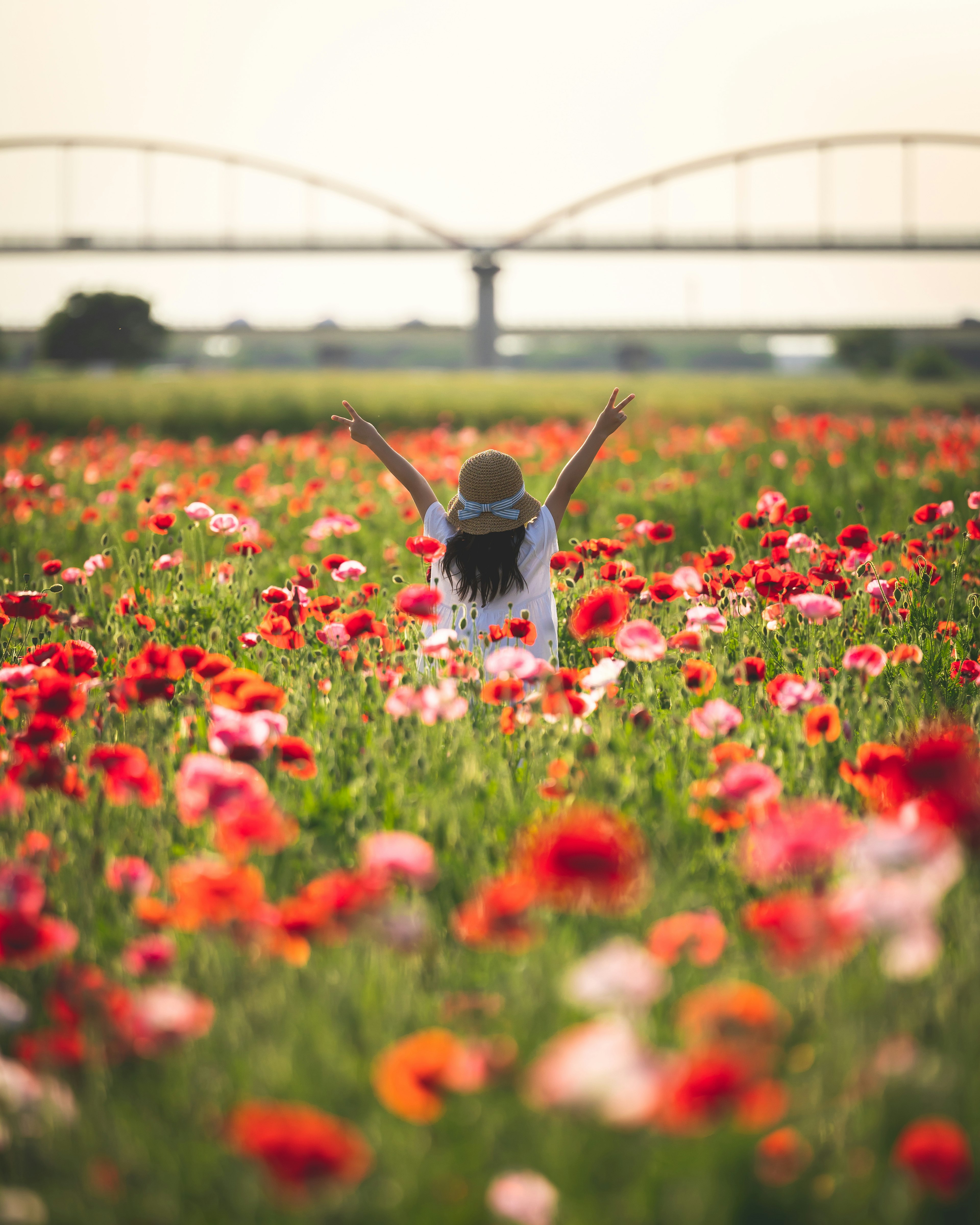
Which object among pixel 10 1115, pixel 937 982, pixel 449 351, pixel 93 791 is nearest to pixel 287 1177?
pixel 10 1115

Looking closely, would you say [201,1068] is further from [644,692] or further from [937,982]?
[644,692]

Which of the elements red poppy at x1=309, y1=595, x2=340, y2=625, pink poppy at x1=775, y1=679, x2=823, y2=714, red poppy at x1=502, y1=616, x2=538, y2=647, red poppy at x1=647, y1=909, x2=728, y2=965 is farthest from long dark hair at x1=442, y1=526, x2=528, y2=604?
red poppy at x1=647, y1=909, x2=728, y2=965

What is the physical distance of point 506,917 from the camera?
131 centimetres

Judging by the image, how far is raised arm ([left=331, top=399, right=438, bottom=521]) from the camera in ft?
12.2

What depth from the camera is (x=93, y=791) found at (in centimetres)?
237

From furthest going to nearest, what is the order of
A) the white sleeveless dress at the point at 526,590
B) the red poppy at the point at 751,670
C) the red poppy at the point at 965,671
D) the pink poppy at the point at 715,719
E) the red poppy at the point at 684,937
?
the white sleeveless dress at the point at 526,590
the red poppy at the point at 965,671
the red poppy at the point at 751,670
the pink poppy at the point at 715,719
the red poppy at the point at 684,937

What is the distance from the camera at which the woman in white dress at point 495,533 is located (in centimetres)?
350

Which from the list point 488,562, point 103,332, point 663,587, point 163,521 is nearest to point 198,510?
point 163,521

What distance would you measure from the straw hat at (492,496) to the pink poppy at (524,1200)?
8.29 ft

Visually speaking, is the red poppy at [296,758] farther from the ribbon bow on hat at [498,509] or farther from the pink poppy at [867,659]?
the pink poppy at [867,659]

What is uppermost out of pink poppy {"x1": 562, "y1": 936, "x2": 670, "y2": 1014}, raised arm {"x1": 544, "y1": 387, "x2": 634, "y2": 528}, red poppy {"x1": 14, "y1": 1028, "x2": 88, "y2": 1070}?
raised arm {"x1": 544, "y1": 387, "x2": 634, "y2": 528}

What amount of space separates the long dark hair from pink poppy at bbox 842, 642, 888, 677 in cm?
128

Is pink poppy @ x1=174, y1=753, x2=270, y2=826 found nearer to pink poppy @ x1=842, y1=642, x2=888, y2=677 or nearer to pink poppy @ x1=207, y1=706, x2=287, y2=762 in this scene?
pink poppy @ x1=207, y1=706, x2=287, y2=762

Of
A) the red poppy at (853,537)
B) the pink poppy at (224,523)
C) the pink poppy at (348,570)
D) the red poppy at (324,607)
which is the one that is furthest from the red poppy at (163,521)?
the red poppy at (853,537)
